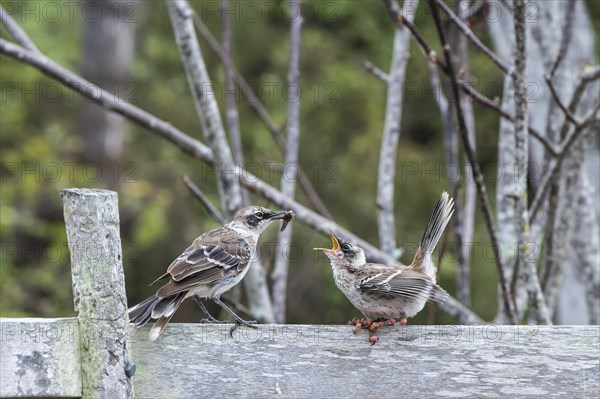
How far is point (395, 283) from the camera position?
3.59 m

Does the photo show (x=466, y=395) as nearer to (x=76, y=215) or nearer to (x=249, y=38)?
(x=76, y=215)

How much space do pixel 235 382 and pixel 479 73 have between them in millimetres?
9779

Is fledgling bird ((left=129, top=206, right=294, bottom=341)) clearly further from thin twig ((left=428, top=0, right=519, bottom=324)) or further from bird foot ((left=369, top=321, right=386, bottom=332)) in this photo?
thin twig ((left=428, top=0, right=519, bottom=324))

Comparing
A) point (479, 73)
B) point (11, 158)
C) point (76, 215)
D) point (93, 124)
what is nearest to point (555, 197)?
point (76, 215)

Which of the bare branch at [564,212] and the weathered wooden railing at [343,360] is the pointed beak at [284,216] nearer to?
the weathered wooden railing at [343,360]

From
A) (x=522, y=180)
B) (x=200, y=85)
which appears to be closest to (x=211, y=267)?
(x=200, y=85)

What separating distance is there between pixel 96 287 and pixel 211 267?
4.75 feet

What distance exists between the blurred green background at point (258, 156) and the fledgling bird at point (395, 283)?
5537 millimetres

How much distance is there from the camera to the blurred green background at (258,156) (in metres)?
11.1

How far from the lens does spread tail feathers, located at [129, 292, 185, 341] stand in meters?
2.93

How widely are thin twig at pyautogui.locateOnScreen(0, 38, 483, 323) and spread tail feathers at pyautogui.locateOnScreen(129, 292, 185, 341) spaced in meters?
1.35

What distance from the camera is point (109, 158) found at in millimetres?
13469

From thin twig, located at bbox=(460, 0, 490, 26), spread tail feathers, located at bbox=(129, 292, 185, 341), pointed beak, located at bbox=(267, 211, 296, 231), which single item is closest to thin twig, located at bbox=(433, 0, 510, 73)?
thin twig, located at bbox=(460, 0, 490, 26)

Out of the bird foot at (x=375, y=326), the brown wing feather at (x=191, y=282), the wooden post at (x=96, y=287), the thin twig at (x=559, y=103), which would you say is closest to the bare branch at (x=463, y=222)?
the thin twig at (x=559, y=103)
